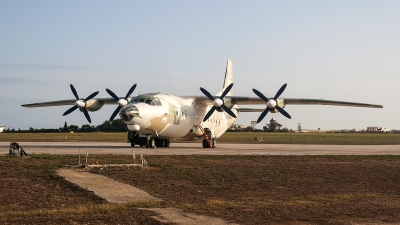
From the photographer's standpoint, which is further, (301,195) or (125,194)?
(301,195)

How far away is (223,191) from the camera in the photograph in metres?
18.3

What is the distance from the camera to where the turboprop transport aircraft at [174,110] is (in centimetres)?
4016

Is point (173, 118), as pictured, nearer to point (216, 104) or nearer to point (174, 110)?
point (174, 110)

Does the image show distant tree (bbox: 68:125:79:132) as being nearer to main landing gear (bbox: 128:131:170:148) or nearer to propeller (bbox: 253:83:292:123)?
main landing gear (bbox: 128:131:170:148)

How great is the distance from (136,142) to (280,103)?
42.0 ft

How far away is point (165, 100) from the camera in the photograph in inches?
1690

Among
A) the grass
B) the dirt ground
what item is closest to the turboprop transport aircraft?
the dirt ground

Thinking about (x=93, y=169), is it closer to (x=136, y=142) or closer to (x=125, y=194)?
(x=125, y=194)

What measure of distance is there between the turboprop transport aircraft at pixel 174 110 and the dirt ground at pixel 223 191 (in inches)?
438

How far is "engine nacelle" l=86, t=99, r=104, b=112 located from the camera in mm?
48291

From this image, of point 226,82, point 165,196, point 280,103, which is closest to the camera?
point 165,196

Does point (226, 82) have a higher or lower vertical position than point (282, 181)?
higher

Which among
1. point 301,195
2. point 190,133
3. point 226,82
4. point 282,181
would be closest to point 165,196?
point 301,195

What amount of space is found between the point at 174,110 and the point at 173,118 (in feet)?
2.36
